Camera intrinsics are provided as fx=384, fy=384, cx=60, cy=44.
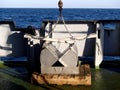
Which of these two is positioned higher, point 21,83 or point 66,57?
point 66,57

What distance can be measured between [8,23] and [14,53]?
1.04 m

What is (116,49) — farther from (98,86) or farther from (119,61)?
(98,86)

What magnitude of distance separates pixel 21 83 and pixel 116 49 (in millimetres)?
4074

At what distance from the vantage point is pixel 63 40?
409 inches

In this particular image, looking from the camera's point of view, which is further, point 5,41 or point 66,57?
point 5,41

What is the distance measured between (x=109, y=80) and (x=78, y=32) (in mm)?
2538

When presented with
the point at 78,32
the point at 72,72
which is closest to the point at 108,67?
the point at 78,32

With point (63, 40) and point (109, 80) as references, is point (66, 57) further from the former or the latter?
point (109, 80)

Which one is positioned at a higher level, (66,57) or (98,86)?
(66,57)

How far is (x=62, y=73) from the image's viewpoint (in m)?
Answer: 10.6

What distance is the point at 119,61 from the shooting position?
13141 millimetres

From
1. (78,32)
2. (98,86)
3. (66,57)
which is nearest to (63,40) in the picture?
(66,57)

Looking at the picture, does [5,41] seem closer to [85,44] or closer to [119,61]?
[85,44]

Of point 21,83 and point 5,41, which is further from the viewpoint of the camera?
point 5,41
